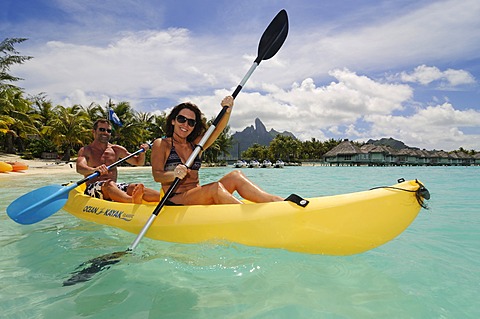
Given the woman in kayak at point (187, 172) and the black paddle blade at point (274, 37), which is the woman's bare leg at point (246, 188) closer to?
the woman in kayak at point (187, 172)

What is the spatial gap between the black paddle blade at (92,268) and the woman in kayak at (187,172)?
0.70 meters

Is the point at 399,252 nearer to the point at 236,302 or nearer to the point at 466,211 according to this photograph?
the point at 236,302

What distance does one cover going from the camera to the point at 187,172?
290cm

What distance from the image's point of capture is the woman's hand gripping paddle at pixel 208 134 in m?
2.42

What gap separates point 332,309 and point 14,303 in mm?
1974

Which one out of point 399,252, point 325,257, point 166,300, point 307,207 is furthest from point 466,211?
point 166,300

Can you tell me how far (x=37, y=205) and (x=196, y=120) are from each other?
176 centimetres

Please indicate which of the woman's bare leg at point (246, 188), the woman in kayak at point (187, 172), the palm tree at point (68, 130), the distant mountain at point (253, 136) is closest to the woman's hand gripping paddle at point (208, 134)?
the woman in kayak at point (187, 172)

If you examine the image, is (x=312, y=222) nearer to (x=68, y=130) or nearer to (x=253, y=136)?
(x=68, y=130)

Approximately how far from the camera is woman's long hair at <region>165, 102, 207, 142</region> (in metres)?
3.06

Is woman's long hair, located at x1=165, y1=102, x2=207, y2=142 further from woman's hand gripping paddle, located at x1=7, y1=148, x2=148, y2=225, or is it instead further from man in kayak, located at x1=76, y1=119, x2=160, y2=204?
woman's hand gripping paddle, located at x1=7, y1=148, x2=148, y2=225

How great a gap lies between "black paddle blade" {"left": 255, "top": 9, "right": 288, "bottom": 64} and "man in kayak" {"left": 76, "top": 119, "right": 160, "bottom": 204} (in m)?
2.15

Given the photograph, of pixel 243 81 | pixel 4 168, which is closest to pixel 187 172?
pixel 243 81

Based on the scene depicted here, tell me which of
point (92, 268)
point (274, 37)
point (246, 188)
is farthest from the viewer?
point (274, 37)
